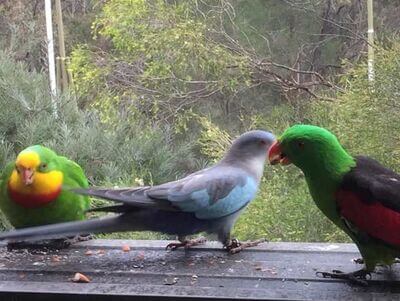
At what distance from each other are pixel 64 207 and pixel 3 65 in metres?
1.87

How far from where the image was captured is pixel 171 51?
3203 millimetres

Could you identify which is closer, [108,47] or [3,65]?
[3,65]

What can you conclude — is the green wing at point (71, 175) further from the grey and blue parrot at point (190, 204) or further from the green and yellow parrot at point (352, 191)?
the green and yellow parrot at point (352, 191)

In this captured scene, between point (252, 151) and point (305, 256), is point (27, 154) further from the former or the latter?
point (305, 256)

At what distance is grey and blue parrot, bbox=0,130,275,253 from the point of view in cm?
91

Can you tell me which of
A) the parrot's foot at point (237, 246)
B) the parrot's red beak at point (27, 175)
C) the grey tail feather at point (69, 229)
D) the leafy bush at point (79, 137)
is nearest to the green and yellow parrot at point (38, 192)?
the parrot's red beak at point (27, 175)

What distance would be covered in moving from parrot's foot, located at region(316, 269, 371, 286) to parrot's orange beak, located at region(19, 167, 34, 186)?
471mm

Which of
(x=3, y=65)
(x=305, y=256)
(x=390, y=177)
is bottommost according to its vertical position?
(x=305, y=256)

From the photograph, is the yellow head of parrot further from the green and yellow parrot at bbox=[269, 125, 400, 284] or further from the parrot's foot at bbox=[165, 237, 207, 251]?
the green and yellow parrot at bbox=[269, 125, 400, 284]

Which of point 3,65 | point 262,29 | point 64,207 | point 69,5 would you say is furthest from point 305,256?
point 69,5

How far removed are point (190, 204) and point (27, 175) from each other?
28 cm

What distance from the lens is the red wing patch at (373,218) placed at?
80 centimetres

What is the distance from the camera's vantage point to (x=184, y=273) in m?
0.87

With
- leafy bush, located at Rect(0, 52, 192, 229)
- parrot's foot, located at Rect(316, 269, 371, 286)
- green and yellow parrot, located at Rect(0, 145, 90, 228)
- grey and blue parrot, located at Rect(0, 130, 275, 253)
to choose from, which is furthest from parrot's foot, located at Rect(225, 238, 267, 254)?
leafy bush, located at Rect(0, 52, 192, 229)
